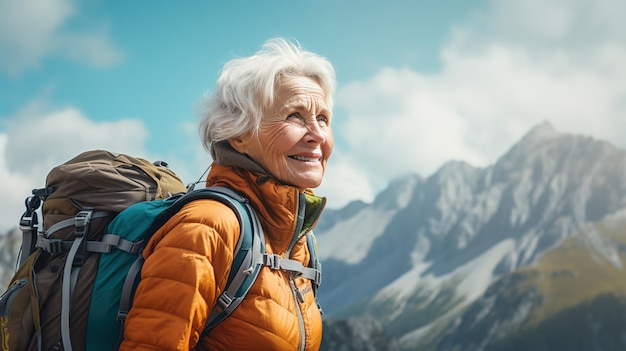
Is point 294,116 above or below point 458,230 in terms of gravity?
below

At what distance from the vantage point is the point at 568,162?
12750cm

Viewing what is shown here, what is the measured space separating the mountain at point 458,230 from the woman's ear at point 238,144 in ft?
306

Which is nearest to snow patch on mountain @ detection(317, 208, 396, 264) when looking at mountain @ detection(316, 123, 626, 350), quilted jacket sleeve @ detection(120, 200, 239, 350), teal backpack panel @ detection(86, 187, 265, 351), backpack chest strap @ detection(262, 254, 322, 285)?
mountain @ detection(316, 123, 626, 350)

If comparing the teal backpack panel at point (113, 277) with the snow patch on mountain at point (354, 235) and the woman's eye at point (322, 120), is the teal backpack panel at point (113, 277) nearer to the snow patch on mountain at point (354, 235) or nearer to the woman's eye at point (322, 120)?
the woman's eye at point (322, 120)

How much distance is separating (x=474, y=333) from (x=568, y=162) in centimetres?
5238

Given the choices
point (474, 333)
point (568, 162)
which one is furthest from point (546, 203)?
point (474, 333)

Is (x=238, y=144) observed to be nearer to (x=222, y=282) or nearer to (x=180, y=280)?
(x=222, y=282)

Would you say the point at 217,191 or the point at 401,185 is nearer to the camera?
the point at 217,191

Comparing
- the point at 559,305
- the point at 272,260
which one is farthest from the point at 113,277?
the point at 559,305

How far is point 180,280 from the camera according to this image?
2758 millimetres

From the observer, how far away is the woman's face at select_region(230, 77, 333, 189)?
3.43 metres

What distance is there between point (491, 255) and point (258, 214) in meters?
123

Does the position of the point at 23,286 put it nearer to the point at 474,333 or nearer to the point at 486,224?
the point at 474,333

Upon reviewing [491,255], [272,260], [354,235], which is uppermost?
[354,235]
